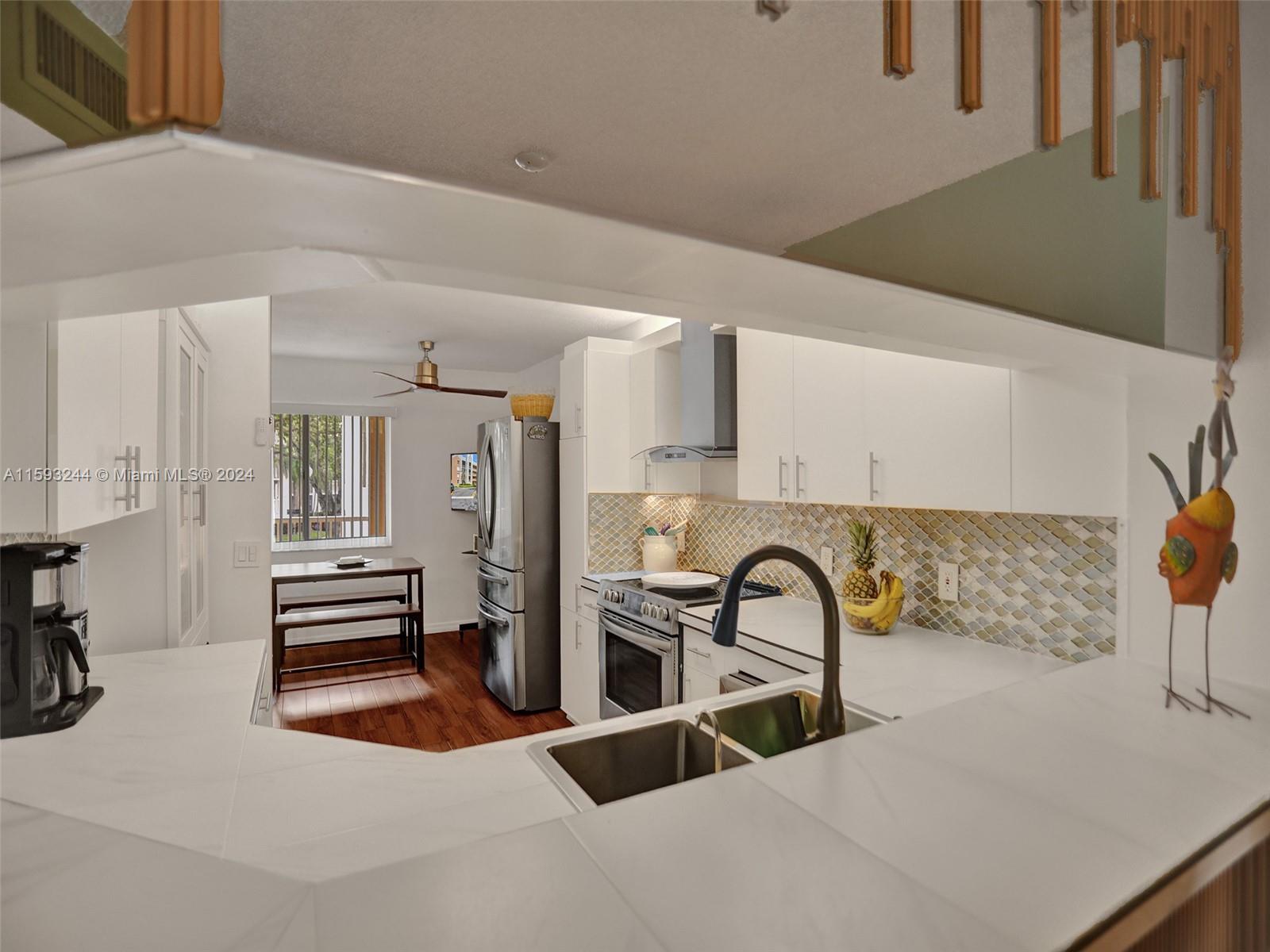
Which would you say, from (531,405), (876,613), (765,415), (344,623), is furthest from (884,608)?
(344,623)

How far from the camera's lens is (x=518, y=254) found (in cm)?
60

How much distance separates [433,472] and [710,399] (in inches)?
154

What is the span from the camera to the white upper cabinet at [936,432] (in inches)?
75.7

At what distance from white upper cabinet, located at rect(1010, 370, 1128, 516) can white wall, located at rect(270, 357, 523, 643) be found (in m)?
4.44

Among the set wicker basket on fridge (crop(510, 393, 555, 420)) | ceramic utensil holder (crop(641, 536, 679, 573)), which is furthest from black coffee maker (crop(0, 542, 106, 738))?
wicker basket on fridge (crop(510, 393, 555, 420))

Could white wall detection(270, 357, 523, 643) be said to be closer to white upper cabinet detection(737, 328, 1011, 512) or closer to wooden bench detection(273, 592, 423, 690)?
wooden bench detection(273, 592, 423, 690)

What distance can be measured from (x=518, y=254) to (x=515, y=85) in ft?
0.52

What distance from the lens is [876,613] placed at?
228cm

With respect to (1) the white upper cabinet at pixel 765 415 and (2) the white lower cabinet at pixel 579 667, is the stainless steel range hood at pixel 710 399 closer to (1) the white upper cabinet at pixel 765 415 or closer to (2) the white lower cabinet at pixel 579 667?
(1) the white upper cabinet at pixel 765 415

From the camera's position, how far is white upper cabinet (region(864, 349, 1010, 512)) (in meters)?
1.92

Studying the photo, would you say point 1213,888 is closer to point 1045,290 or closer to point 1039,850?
point 1039,850

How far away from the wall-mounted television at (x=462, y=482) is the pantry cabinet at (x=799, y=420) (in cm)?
380

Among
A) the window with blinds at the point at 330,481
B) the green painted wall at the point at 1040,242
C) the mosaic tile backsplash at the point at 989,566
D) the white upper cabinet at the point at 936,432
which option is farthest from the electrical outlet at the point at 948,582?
the window with blinds at the point at 330,481

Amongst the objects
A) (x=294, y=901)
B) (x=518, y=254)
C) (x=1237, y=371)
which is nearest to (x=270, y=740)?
(x=294, y=901)
